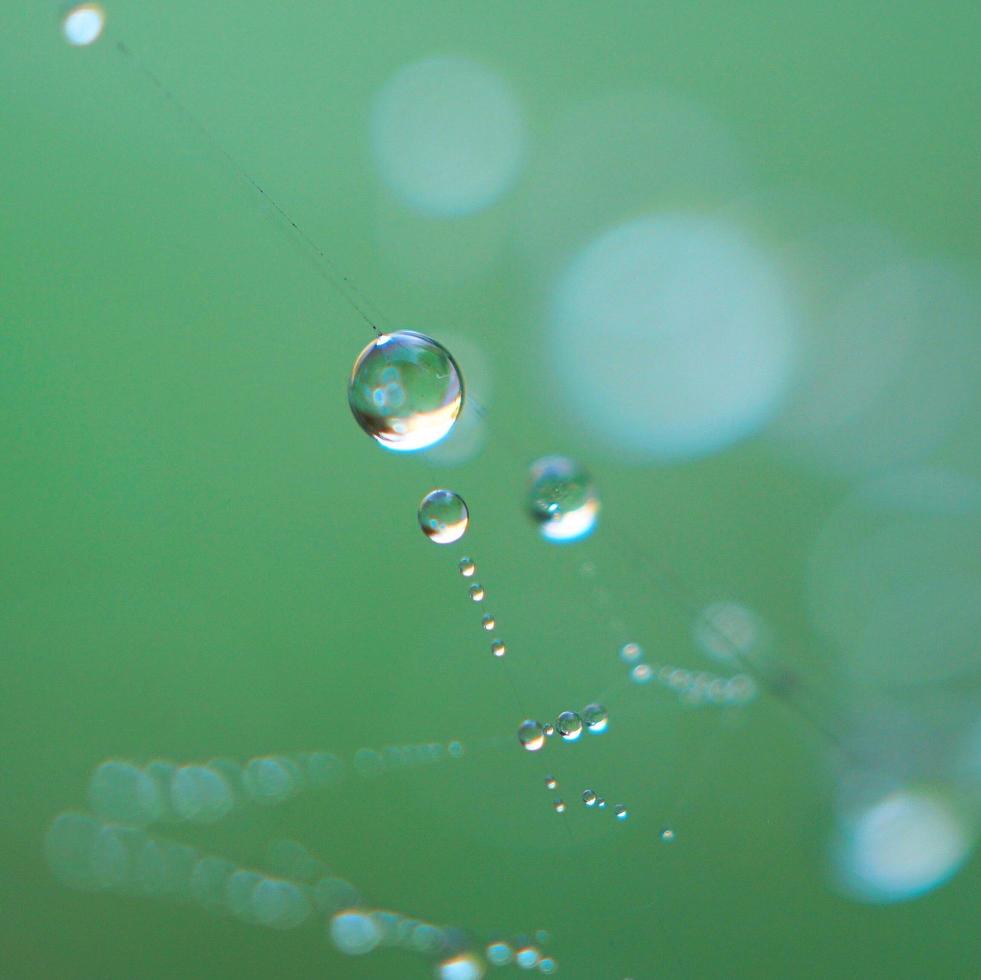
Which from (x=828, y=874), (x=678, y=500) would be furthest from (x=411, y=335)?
(x=678, y=500)

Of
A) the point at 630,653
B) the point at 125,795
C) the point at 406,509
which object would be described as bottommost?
the point at 125,795

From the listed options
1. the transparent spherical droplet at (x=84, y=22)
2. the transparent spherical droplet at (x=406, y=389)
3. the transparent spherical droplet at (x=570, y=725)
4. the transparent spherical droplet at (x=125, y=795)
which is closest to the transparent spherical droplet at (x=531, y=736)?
the transparent spherical droplet at (x=570, y=725)

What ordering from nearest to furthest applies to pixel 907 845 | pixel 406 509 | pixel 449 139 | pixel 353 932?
pixel 353 932, pixel 907 845, pixel 406 509, pixel 449 139

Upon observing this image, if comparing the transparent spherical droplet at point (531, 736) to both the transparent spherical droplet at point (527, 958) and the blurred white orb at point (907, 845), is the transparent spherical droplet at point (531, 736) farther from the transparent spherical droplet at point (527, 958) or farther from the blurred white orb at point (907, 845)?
the blurred white orb at point (907, 845)

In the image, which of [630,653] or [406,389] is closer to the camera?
[406,389]

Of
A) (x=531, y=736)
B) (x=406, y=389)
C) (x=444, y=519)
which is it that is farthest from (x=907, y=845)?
(x=406, y=389)

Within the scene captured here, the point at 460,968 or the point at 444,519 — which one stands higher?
the point at 444,519

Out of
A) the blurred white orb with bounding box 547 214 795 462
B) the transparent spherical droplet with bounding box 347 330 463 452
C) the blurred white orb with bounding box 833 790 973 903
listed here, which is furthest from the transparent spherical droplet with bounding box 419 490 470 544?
the blurred white orb with bounding box 547 214 795 462

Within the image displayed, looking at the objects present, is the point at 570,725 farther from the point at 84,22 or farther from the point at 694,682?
the point at 694,682
